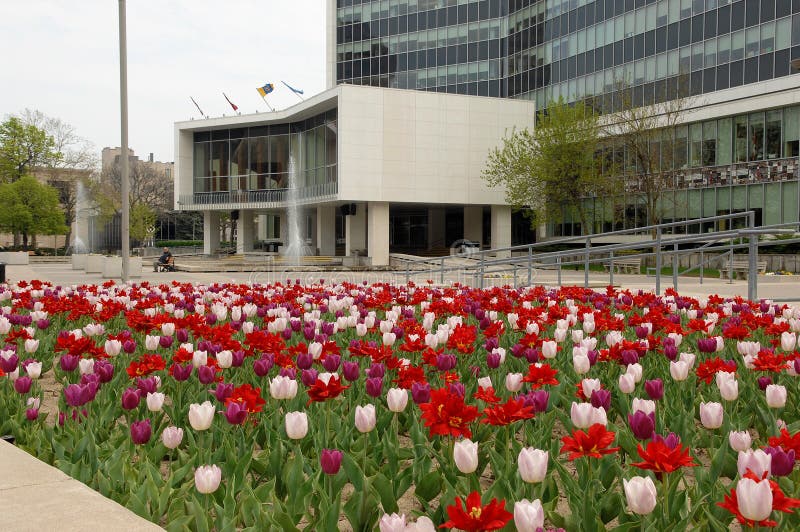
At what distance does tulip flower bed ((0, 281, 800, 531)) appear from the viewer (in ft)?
8.25

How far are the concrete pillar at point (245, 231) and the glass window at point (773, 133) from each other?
42041 millimetres

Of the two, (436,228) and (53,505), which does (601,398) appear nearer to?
(53,505)

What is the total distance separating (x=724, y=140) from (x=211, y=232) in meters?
44.2

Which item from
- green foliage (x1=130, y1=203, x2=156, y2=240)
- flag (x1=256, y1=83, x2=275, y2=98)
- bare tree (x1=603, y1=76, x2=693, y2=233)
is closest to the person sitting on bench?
flag (x1=256, y1=83, x2=275, y2=98)

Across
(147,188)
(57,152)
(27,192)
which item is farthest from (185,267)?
(147,188)

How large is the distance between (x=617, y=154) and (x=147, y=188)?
206 ft

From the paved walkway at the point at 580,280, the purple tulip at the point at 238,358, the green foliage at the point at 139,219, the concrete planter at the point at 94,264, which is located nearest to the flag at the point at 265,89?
the paved walkway at the point at 580,280

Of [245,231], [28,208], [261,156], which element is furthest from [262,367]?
[28,208]

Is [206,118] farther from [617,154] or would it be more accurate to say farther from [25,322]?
[25,322]

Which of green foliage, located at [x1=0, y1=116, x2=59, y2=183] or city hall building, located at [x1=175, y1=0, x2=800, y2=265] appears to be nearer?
city hall building, located at [x1=175, y1=0, x2=800, y2=265]

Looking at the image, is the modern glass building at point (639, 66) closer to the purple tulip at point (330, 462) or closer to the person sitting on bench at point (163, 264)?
the person sitting on bench at point (163, 264)

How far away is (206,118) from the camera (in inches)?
2473

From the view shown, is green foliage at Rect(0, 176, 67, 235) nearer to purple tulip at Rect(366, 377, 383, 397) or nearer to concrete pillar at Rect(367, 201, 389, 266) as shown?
concrete pillar at Rect(367, 201, 389, 266)

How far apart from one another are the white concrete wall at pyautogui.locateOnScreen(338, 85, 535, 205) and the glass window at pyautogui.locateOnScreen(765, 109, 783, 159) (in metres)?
17.1
